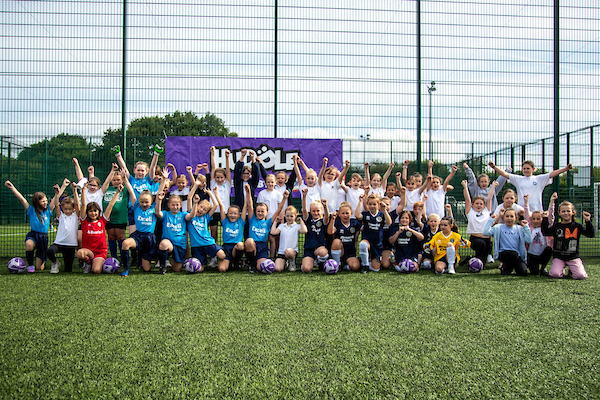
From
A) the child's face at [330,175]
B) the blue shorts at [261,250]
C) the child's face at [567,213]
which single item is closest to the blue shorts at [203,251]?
the blue shorts at [261,250]

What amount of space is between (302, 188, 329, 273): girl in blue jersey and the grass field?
1284 millimetres

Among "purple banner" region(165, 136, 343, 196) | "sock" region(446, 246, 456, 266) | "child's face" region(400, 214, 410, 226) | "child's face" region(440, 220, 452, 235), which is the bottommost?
"sock" region(446, 246, 456, 266)

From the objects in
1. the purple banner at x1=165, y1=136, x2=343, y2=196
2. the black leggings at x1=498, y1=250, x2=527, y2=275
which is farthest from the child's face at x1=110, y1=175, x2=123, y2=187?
the black leggings at x1=498, y1=250, x2=527, y2=275

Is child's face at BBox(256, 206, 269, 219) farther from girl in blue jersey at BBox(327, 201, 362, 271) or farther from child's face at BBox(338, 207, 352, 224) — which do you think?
child's face at BBox(338, 207, 352, 224)

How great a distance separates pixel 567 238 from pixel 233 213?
520 cm

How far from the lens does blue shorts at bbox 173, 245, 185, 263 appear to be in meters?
6.44

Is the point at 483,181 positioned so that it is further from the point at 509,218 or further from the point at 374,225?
the point at 374,225

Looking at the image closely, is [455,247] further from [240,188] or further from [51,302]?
[51,302]

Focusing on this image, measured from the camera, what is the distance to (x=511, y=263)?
20.4ft

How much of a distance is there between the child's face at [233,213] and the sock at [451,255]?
3.39 m

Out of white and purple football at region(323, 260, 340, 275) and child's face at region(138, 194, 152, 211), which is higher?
child's face at region(138, 194, 152, 211)

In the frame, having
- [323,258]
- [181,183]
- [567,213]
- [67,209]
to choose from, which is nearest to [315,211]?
[323,258]

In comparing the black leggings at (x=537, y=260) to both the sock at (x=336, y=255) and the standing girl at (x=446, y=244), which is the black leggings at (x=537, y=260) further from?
the sock at (x=336, y=255)

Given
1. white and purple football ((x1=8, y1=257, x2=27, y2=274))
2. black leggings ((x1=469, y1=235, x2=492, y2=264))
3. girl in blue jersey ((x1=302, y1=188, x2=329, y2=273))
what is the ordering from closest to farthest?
white and purple football ((x1=8, y1=257, x2=27, y2=274)), girl in blue jersey ((x1=302, y1=188, x2=329, y2=273)), black leggings ((x1=469, y1=235, x2=492, y2=264))
